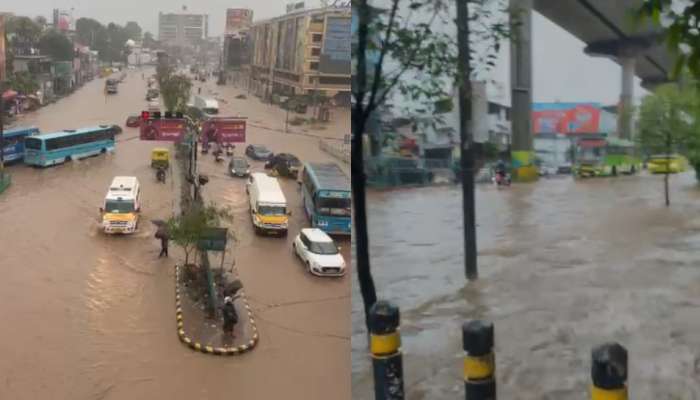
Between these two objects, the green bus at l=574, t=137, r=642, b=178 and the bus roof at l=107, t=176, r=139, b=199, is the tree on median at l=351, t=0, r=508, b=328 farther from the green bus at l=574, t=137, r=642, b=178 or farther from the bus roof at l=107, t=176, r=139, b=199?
the bus roof at l=107, t=176, r=139, b=199

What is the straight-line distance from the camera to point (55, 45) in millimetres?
2203

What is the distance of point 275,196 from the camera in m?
1.97

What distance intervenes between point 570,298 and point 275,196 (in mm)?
893

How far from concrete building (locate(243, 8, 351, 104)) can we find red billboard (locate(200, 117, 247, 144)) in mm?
109

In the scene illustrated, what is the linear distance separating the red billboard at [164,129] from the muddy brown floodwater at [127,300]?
30 mm

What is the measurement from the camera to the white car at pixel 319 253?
169 cm

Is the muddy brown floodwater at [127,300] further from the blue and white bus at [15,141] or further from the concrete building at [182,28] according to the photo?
the concrete building at [182,28]

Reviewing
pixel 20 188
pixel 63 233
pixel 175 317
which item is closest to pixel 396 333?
pixel 175 317

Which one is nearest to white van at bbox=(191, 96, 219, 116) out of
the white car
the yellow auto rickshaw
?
the yellow auto rickshaw

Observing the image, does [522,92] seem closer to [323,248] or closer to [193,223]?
[323,248]

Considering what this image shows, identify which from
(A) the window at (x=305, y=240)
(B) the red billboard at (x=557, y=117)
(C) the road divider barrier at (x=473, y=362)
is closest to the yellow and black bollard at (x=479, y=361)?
(C) the road divider barrier at (x=473, y=362)

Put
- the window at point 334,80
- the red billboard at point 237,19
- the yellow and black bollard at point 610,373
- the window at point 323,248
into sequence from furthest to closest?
1. the red billboard at point 237,19
2. the window at point 334,80
3. the window at point 323,248
4. the yellow and black bollard at point 610,373

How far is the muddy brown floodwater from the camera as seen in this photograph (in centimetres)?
178

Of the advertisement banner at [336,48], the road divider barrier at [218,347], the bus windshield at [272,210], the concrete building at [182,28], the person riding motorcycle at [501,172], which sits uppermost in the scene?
the concrete building at [182,28]
